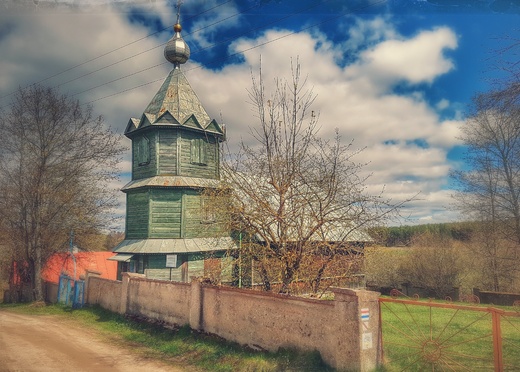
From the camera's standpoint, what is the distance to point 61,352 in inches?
392

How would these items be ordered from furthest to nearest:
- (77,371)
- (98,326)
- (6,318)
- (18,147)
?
1. (18,147)
2. (6,318)
3. (98,326)
4. (77,371)

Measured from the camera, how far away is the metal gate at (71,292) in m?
17.5

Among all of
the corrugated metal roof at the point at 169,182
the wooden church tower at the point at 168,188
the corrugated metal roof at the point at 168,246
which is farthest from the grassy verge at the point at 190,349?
the corrugated metal roof at the point at 169,182

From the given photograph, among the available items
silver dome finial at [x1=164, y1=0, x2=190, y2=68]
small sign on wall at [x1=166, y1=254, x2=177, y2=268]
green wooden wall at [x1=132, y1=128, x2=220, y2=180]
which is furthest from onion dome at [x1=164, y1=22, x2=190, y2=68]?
small sign on wall at [x1=166, y1=254, x2=177, y2=268]

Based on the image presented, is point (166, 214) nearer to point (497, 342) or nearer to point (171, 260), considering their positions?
point (171, 260)

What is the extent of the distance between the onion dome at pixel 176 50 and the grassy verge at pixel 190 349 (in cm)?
1544

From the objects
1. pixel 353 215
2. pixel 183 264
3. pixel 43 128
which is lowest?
pixel 183 264

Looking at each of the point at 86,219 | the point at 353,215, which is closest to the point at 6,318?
the point at 86,219

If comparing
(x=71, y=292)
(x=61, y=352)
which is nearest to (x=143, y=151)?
(x=71, y=292)

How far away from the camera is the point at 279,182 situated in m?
10.4

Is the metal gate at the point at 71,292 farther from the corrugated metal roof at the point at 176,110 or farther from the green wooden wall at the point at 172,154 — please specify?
the corrugated metal roof at the point at 176,110

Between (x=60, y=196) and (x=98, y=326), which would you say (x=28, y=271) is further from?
(x=98, y=326)

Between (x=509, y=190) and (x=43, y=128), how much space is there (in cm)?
2653

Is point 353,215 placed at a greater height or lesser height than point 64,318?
greater
